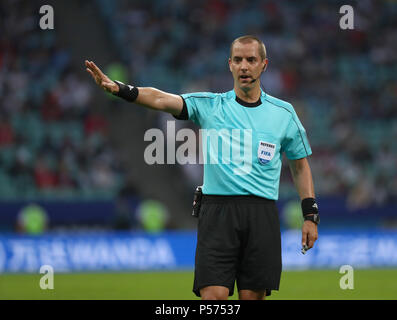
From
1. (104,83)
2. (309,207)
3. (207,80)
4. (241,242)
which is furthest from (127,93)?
(207,80)

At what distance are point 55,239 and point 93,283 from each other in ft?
7.47

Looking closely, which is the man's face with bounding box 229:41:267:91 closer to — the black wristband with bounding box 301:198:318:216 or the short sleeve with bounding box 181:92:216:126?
the short sleeve with bounding box 181:92:216:126

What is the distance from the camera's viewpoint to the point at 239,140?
616cm

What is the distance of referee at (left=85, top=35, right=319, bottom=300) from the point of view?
19.7 feet

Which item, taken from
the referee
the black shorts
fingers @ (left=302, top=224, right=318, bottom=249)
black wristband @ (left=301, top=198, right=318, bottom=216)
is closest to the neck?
the referee

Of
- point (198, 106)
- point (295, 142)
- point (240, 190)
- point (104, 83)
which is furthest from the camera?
point (295, 142)

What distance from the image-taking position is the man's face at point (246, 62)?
6.13 m

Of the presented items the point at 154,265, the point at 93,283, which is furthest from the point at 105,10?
the point at 93,283

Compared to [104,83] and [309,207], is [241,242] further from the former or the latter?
[104,83]

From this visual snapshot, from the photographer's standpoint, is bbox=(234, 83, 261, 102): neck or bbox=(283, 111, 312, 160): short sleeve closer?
bbox=(234, 83, 261, 102): neck

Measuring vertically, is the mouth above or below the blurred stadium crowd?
below

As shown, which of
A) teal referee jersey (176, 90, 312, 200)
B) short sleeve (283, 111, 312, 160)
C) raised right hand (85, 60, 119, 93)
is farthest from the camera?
short sleeve (283, 111, 312, 160)

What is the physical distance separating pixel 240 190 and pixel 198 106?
77cm
